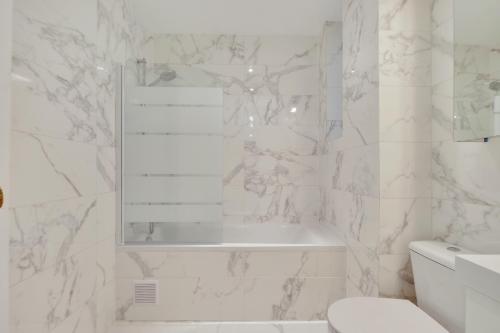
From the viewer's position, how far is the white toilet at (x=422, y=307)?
114 centimetres

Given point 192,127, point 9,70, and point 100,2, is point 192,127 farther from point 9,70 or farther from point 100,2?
point 9,70

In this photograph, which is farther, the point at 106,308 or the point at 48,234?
the point at 106,308

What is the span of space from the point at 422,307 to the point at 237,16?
252cm

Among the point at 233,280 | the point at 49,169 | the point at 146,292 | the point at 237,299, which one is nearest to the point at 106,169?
the point at 49,169

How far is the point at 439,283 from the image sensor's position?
126 cm

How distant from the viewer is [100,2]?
1817 millimetres

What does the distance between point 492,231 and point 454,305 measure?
35 centimetres

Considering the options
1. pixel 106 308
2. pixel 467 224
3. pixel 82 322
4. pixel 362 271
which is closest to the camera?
pixel 467 224

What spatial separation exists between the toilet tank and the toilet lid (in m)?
0.09

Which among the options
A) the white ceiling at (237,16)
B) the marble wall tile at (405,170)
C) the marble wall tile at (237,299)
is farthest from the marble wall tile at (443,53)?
the marble wall tile at (237,299)

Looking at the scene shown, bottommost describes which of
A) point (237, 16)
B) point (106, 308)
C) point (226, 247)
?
point (106, 308)

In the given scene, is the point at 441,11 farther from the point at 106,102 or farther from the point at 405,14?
the point at 106,102

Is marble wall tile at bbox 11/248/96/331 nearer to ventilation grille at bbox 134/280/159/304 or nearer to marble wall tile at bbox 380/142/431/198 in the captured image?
ventilation grille at bbox 134/280/159/304

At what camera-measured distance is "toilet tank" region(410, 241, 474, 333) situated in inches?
46.3
